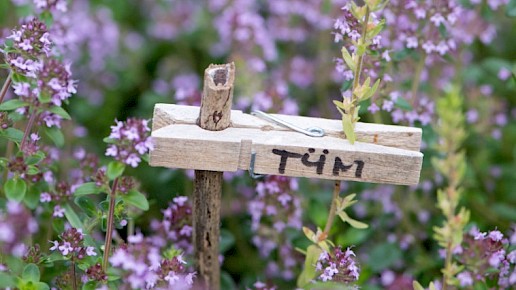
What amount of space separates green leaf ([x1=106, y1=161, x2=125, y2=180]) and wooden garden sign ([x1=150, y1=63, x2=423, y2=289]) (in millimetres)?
105

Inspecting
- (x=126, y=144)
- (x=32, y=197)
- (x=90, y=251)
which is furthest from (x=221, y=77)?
(x=32, y=197)

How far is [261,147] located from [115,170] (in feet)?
1.26

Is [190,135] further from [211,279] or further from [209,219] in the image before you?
[211,279]

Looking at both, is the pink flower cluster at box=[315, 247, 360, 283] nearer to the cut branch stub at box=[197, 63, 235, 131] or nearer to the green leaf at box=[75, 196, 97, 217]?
the cut branch stub at box=[197, 63, 235, 131]

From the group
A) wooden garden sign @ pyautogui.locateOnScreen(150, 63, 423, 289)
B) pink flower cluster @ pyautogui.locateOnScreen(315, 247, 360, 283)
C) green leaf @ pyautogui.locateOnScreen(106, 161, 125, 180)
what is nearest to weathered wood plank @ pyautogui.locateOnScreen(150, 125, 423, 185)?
wooden garden sign @ pyautogui.locateOnScreen(150, 63, 423, 289)

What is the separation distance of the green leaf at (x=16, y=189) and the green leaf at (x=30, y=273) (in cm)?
19

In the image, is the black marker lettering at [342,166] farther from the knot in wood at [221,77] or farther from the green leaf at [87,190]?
the green leaf at [87,190]

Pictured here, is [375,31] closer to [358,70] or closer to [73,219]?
[358,70]

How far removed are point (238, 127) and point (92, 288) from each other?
588 mm

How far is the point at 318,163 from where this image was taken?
1.90 m

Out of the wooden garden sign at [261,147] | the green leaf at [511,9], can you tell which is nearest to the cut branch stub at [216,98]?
the wooden garden sign at [261,147]

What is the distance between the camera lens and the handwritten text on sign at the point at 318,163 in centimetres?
188

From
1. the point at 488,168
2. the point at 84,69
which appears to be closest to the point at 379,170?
the point at 488,168

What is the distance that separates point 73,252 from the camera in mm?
1912
